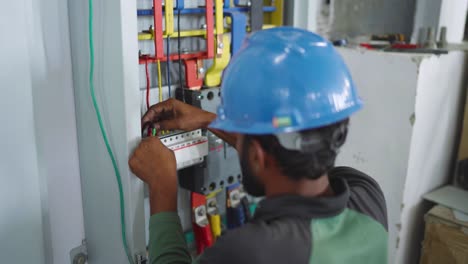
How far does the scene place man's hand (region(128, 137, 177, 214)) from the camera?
3.07 feet

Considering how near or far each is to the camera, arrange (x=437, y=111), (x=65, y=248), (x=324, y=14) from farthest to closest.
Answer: (x=324, y=14), (x=437, y=111), (x=65, y=248)

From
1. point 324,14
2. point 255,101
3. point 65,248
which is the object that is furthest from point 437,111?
point 65,248

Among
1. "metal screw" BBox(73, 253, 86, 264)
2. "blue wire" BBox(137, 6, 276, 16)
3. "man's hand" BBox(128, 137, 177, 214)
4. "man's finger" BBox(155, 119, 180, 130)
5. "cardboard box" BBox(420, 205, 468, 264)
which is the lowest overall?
"cardboard box" BBox(420, 205, 468, 264)

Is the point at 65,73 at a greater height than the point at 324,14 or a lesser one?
lesser

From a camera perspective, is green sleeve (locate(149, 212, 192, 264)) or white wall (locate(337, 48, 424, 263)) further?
white wall (locate(337, 48, 424, 263))

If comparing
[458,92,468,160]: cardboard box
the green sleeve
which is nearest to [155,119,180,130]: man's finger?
the green sleeve

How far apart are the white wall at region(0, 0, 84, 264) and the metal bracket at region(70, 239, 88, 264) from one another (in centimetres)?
4

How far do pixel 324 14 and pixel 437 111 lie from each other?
23.2 inches

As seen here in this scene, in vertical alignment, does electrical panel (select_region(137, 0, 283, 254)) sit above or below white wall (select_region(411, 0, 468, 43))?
below

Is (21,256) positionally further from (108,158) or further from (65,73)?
(65,73)

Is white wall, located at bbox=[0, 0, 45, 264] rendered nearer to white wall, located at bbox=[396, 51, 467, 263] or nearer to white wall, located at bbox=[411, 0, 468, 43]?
white wall, located at bbox=[396, 51, 467, 263]

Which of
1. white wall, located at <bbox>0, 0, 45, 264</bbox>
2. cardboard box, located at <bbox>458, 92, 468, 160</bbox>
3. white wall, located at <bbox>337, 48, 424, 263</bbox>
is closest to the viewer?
white wall, located at <bbox>0, 0, 45, 264</bbox>

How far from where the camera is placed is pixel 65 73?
3.48ft

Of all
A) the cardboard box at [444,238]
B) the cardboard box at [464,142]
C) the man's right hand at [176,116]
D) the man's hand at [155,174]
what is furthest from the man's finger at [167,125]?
the cardboard box at [464,142]
